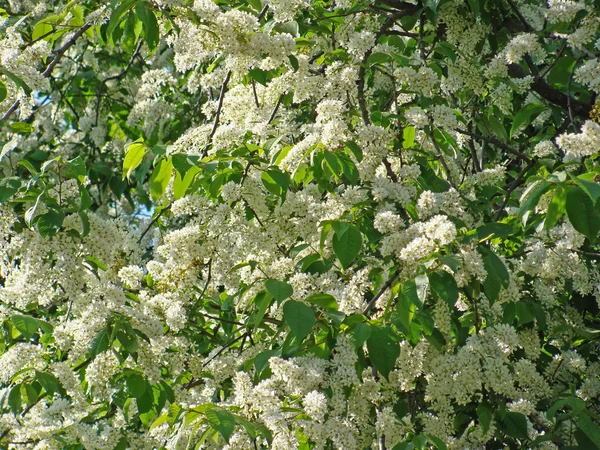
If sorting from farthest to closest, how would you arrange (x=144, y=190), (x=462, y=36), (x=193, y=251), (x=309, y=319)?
1. (x=144, y=190)
2. (x=462, y=36)
3. (x=193, y=251)
4. (x=309, y=319)

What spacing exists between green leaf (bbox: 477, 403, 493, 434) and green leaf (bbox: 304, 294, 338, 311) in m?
0.85

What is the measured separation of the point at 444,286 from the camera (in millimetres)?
2984

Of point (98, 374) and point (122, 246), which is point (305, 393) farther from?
point (122, 246)

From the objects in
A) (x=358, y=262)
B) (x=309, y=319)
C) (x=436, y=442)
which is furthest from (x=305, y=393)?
(x=358, y=262)

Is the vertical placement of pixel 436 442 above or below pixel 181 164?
below

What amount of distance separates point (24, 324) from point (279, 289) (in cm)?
134

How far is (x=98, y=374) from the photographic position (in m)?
3.71

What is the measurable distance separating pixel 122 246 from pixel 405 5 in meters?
2.12

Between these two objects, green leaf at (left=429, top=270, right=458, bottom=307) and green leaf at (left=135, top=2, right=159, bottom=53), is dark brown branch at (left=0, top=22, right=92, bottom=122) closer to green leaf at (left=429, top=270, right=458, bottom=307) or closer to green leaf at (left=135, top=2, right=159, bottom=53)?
green leaf at (left=135, top=2, right=159, bottom=53)

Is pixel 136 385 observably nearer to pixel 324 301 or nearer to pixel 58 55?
pixel 324 301

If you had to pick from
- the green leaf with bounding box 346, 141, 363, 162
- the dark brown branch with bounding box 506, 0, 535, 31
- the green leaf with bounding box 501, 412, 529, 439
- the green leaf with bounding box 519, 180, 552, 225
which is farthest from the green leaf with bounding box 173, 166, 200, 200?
the dark brown branch with bounding box 506, 0, 535, 31

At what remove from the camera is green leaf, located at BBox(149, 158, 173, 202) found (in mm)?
3748

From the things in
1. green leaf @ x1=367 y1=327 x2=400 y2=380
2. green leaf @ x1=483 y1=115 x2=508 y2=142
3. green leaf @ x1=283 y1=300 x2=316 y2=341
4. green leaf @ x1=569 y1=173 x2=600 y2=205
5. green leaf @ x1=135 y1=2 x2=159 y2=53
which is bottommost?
green leaf @ x1=483 y1=115 x2=508 y2=142

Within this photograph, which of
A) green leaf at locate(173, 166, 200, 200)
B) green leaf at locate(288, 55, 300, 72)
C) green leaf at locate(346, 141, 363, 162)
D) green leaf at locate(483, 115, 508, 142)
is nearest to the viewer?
green leaf at locate(346, 141, 363, 162)
